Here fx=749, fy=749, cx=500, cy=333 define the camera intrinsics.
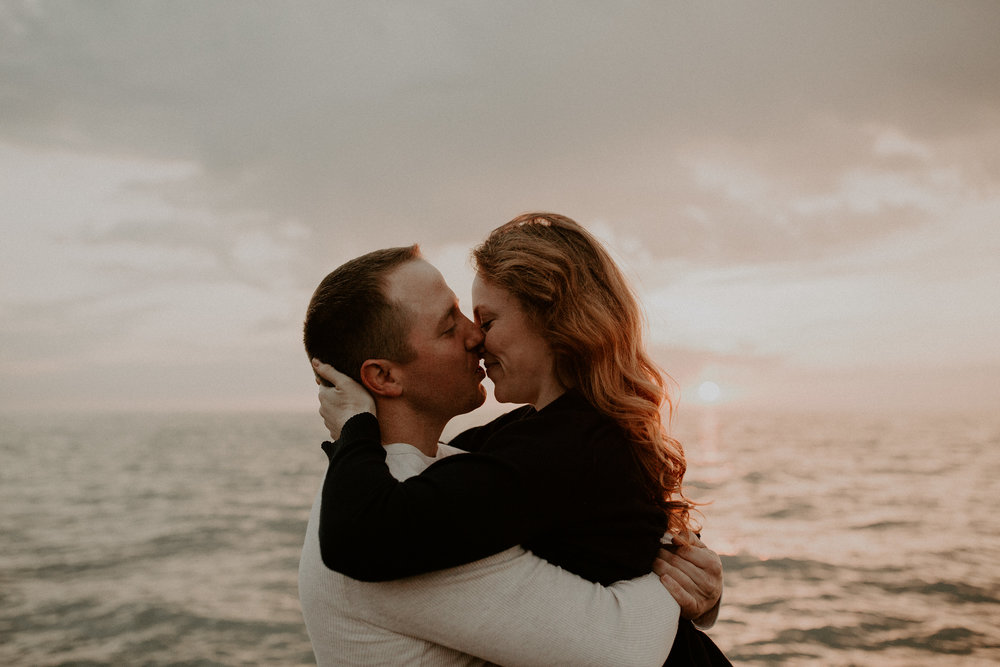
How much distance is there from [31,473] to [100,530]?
21.6 metres

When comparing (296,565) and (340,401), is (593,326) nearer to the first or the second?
(340,401)

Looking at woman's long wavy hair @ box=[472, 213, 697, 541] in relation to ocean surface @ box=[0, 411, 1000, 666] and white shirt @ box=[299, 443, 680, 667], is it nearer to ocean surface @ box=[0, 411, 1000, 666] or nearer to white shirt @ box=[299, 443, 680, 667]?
white shirt @ box=[299, 443, 680, 667]

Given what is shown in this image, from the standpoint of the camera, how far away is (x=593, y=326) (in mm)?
2637

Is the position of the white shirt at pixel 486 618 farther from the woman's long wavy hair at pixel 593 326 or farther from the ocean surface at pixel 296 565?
the ocean surface at pixel 296 565

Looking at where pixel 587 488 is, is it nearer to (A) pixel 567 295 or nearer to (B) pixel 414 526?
(B) pixel 414 526

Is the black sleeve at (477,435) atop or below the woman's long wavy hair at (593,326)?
below

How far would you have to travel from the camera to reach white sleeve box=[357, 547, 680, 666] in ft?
6.57

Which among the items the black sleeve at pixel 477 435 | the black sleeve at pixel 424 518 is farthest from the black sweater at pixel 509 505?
the black sleeve at pixel 477 435

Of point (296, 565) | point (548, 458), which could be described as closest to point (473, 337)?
point (548, 458)

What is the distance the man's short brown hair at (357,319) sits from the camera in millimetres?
2670

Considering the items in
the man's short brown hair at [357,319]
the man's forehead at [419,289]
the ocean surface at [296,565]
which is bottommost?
the ocean surface at [296,565]

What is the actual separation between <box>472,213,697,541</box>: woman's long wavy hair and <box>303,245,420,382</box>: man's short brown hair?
390mm

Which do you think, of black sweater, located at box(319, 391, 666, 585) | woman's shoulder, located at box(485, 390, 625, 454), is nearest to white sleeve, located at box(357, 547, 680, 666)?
black sweater, located at box(319, 391, 666, 585)

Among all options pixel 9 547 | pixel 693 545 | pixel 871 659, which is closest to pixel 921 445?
pixel 871 659
